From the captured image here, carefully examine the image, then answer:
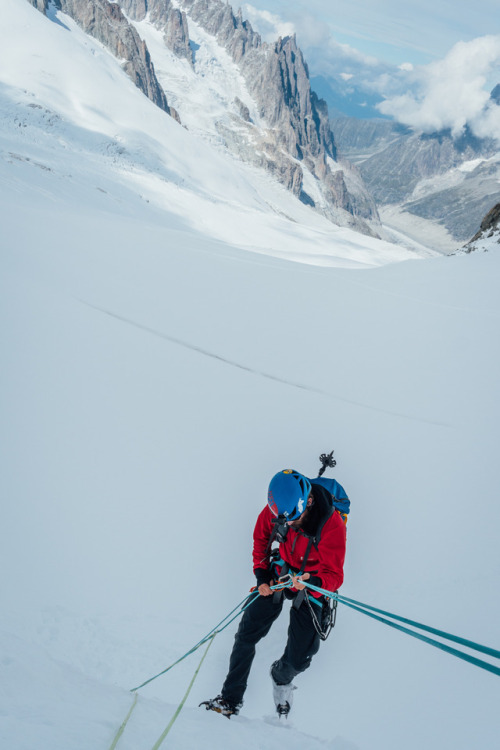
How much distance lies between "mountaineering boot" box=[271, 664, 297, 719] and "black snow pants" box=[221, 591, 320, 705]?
0.04 meters

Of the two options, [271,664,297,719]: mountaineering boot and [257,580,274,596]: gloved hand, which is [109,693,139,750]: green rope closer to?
[257,580,274,596]: gloved hand

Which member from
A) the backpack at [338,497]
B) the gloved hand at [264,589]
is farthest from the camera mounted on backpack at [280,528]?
the backpack at [338,497]

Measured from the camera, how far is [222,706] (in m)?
2.87

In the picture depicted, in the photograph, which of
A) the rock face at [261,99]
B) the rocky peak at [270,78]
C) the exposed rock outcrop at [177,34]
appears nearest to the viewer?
the rock face at [261,99]

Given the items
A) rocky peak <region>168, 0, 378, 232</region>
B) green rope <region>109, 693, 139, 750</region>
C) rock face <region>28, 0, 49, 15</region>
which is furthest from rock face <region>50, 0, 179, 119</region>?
green rope <region>109, 693, 139, 750</region>

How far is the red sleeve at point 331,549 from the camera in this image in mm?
2668

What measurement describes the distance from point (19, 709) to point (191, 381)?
4.13 meters

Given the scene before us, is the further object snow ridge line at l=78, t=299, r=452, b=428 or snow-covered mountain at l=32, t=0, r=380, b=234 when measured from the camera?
snow-covered mountain at l=32, t=0, r=380, b=234

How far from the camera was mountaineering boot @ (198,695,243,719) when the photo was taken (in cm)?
284

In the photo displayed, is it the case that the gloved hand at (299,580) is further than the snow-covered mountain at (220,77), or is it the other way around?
the snow-covered mountain at (220,77)

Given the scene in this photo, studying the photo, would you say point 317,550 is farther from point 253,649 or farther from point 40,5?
point 40,5

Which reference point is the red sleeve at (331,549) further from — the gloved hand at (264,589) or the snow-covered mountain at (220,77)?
the snow-covered mountain at (220,77)

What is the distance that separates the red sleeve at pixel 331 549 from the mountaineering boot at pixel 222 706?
3.41 feet

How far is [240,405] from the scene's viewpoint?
5.66 metres
